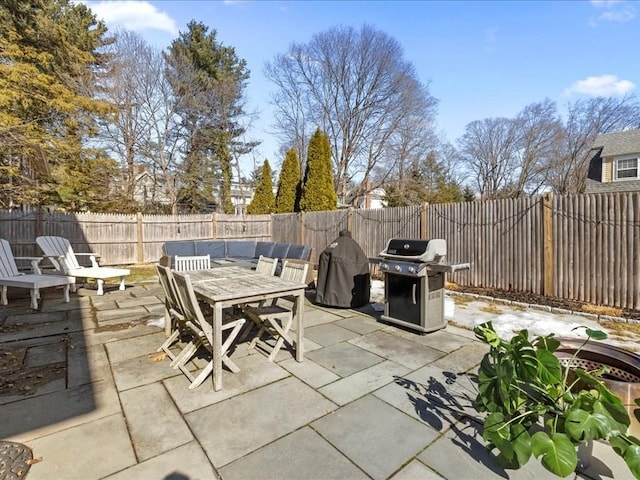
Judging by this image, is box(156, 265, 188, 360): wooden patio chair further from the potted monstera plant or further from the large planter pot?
the large planter pot

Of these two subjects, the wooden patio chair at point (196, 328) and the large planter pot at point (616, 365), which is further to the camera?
the wooden patio chair at point (196, 328)

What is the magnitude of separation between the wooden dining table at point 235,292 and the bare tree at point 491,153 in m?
21.5

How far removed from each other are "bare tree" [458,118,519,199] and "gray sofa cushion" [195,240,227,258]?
1841cm

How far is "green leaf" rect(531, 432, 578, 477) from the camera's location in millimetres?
1215

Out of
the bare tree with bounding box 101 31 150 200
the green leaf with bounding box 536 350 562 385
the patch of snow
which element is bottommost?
the patch of snow

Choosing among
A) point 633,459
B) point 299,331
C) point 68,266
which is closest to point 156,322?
point 299,331

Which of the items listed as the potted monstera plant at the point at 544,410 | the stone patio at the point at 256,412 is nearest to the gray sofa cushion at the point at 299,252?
the stone patio at the point at 256,412

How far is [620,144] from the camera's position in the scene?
1286 centimetres

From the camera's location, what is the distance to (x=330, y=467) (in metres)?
1.60

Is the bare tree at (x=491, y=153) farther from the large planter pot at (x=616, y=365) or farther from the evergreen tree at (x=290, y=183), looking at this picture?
the large planter pot at (x=616, y=365)

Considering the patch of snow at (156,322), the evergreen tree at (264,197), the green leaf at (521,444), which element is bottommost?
the patch of snow at (156,322)

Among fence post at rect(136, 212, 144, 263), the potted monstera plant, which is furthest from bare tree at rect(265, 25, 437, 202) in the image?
the potted monstera plant

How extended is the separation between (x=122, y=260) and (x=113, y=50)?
30.3 ft

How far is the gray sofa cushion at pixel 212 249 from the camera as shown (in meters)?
8.12
